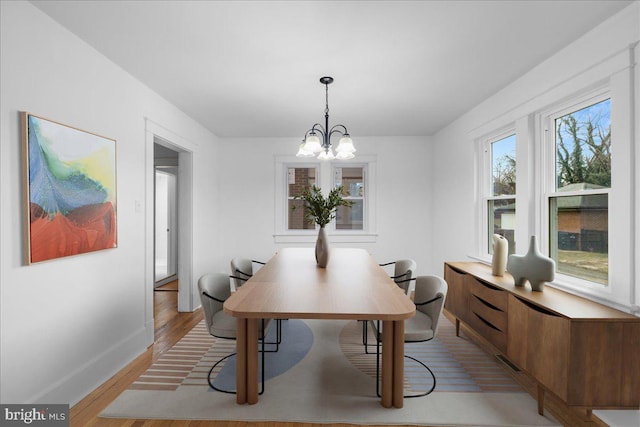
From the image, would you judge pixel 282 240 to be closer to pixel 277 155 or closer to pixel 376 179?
pixel 277 155

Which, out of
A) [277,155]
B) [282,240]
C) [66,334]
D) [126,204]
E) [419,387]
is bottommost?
[419,387]

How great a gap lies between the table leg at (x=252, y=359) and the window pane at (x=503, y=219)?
274cm

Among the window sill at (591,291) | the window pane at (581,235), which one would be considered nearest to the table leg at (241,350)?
the window sill at (591,291)

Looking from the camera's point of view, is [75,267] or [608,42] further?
[75,267]

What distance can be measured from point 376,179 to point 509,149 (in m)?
2.33

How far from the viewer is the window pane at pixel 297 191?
576 centimetres

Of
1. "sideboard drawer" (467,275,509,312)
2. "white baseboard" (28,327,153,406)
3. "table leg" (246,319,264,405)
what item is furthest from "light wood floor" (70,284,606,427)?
"sideboard drawer" (467,275,509,312)

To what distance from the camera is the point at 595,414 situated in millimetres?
2154

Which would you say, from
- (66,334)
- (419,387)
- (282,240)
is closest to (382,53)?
(419,387)

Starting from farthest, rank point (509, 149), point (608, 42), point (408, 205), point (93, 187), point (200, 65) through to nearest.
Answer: point (408, 205)
point (509, 149)
point (200, 65)
point (93, 187)
point (608, 42)

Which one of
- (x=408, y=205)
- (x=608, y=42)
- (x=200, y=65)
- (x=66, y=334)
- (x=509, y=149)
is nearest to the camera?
(x=608, y=42)

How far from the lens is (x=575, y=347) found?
1853 mm

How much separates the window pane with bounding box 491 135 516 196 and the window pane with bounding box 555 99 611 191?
662 mm

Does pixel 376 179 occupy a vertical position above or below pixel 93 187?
above
